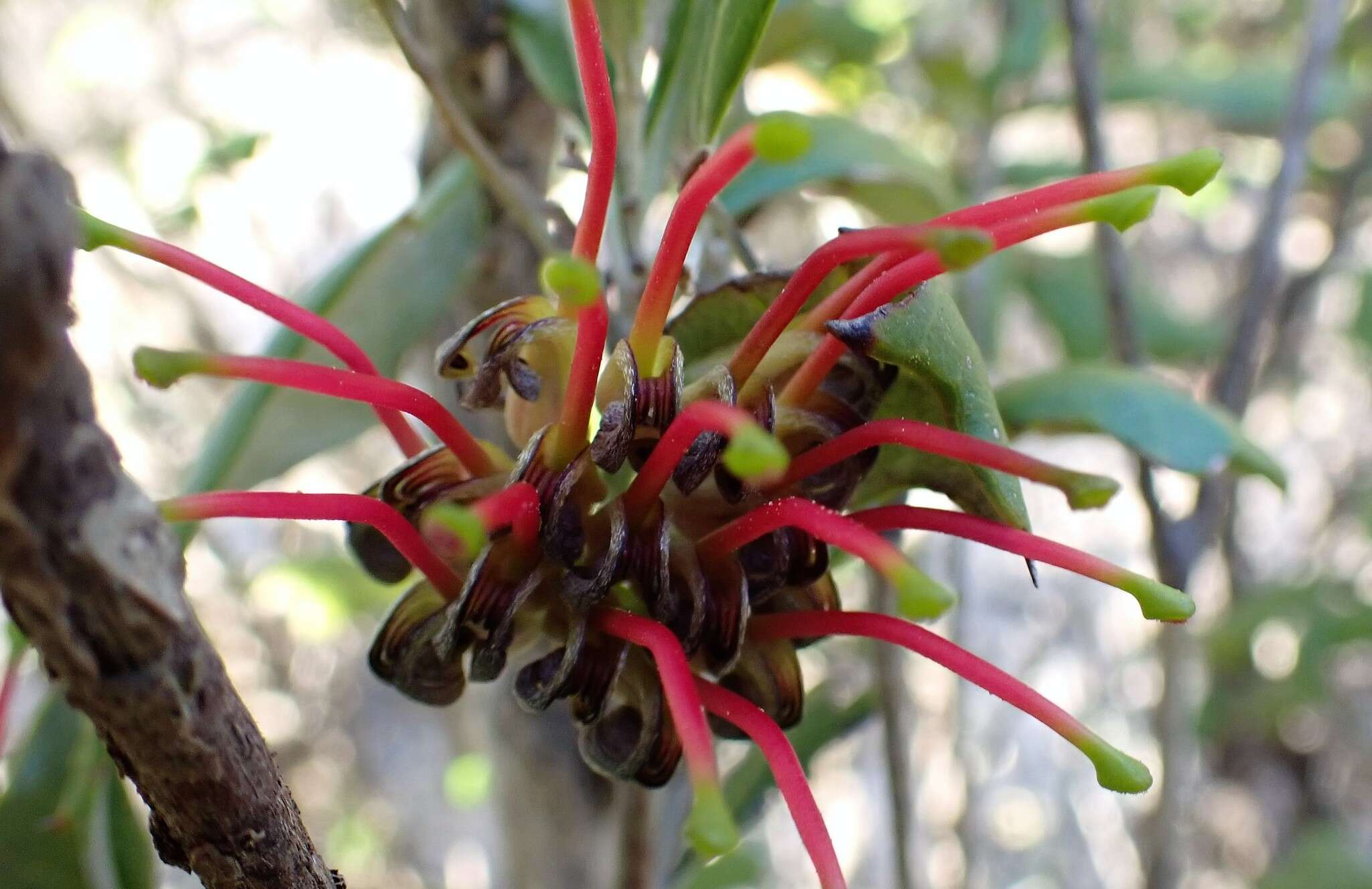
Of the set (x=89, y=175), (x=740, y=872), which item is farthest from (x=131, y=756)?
(x=89, y=175)

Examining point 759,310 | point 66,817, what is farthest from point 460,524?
point 66,817

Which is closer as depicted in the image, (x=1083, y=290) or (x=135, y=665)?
(x=135, y=665)

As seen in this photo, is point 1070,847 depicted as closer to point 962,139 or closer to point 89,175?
point 962,139

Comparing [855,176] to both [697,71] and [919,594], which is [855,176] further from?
[919,594]

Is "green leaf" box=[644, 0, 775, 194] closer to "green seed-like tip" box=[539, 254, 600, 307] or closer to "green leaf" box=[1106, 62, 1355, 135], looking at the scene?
"green seed-like tip" box=[539, 254, 600, 307]

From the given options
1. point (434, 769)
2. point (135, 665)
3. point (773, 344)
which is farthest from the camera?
point (434, 769)

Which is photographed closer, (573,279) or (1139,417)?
(573,279)
